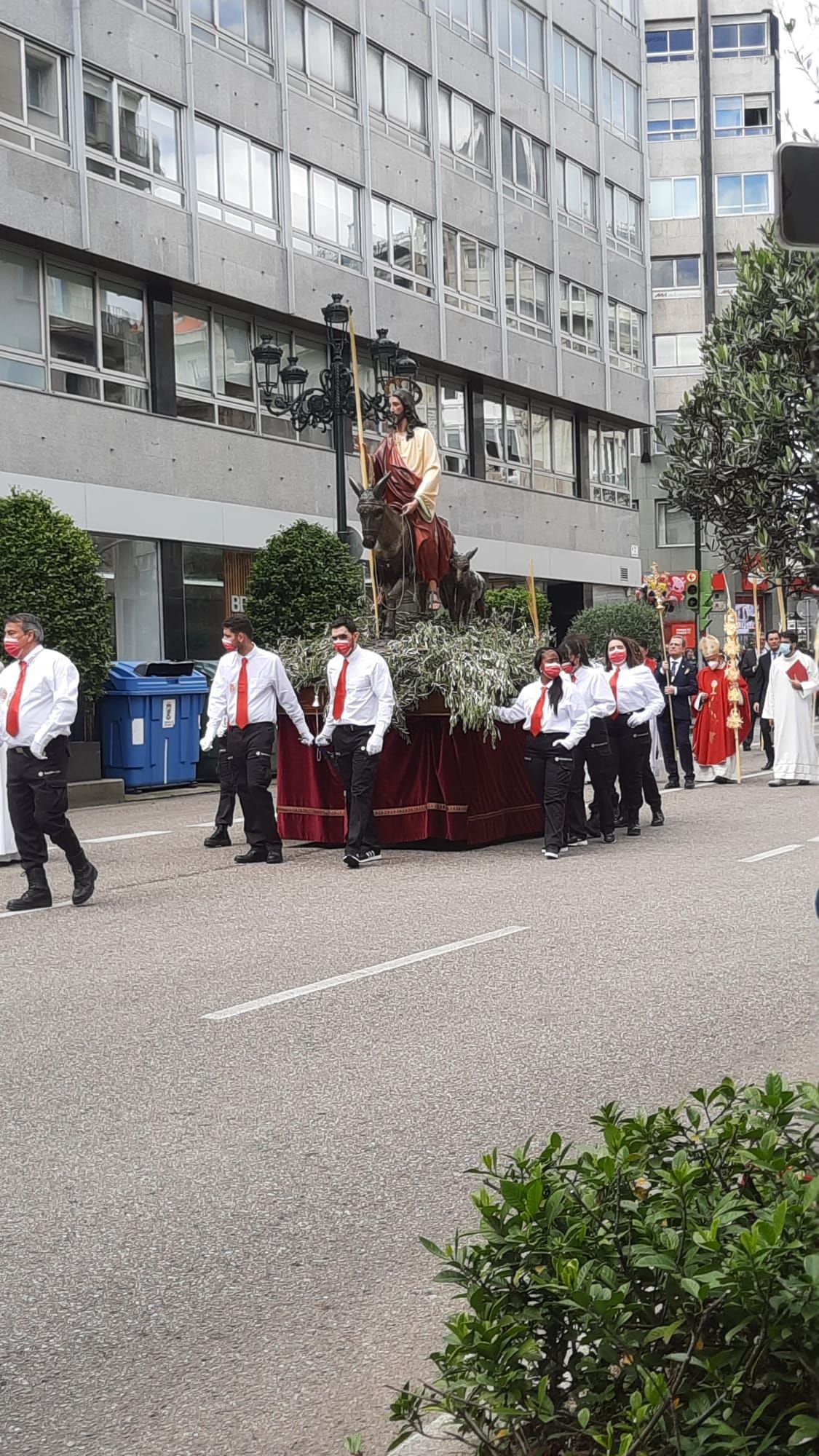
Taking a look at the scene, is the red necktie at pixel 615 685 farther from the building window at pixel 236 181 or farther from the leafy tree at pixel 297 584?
the building window at pixel 236 181

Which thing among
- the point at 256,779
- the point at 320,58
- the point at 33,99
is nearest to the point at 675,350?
the point at 320,58

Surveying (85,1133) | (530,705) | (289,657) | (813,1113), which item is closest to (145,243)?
(289,657)

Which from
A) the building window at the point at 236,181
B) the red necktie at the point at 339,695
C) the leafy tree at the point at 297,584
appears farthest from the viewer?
the building window at the point at 236,181

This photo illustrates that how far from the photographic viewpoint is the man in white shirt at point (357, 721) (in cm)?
1323

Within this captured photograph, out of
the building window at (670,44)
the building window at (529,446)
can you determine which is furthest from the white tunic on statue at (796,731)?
the building window at (670,44)

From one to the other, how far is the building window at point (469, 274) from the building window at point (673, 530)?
2641 cm

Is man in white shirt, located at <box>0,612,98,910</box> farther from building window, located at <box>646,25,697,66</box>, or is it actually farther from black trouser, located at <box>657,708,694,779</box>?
building window, located at <box>646,25,697,66</box>

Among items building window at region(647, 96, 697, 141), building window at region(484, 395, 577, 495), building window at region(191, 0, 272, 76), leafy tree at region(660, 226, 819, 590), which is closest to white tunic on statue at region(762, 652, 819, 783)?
leafy tree at region(660, 226, 819, 590)

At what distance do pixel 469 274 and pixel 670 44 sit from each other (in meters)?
30.7

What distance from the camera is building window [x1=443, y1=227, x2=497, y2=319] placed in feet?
123

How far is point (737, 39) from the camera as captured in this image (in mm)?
62875

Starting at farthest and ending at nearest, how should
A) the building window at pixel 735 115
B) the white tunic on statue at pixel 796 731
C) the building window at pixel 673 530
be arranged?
the building window at pixel 673 530 < the building window at pixel 735 115 < the white tunic on statue at pixel 796 731

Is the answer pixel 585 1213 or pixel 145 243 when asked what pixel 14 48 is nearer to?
pixel 145 243

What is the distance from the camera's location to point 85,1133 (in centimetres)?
564
